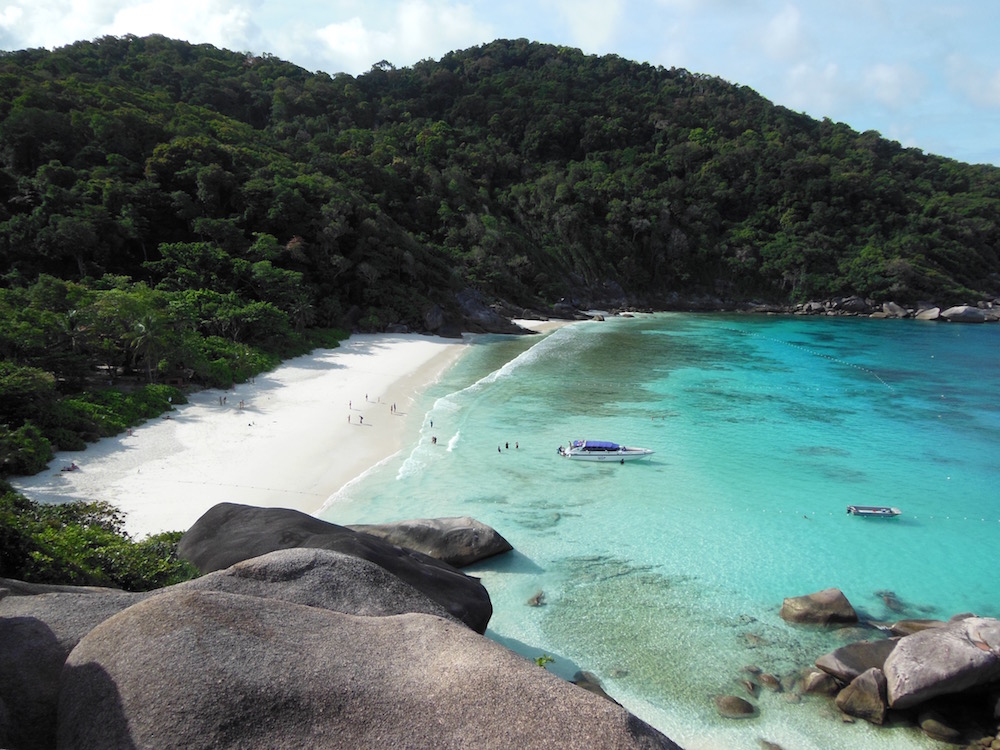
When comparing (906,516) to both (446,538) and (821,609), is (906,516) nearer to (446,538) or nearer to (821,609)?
(821,609)

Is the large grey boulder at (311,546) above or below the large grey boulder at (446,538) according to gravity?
above

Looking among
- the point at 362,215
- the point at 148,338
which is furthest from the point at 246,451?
the point at 362,215

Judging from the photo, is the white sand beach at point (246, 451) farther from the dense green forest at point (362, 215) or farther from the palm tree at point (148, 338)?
the palm tree at point (148, 338)

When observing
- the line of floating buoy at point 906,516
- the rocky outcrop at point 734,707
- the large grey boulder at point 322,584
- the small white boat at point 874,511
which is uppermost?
the large grey boulder at point 322,584

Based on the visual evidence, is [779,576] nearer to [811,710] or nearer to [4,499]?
[811,710]

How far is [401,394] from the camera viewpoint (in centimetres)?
3788

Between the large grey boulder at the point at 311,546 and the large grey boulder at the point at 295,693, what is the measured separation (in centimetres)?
507

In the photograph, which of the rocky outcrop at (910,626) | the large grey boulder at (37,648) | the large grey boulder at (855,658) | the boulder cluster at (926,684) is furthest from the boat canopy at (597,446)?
the large grey boulder at (37,648)

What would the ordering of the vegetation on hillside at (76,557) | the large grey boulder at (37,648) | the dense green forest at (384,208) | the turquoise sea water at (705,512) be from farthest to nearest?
the dense green forest at (384,208), the turquoise sea water at (705,512), the vegetation on hillside at (76,557), the large grey boulder at (37,648)

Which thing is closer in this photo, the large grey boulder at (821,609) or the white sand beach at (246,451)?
the large grey boulder at (821,609)

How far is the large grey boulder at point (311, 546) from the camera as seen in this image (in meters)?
11.7

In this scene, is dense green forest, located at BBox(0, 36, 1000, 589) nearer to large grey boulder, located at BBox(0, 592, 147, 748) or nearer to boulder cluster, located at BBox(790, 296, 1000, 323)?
boulder cluster, located at BBox(790, 296, 1000, 323)

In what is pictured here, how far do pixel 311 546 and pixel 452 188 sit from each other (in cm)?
8812

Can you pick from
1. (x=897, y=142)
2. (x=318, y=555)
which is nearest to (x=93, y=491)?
(x=318, y=555)
